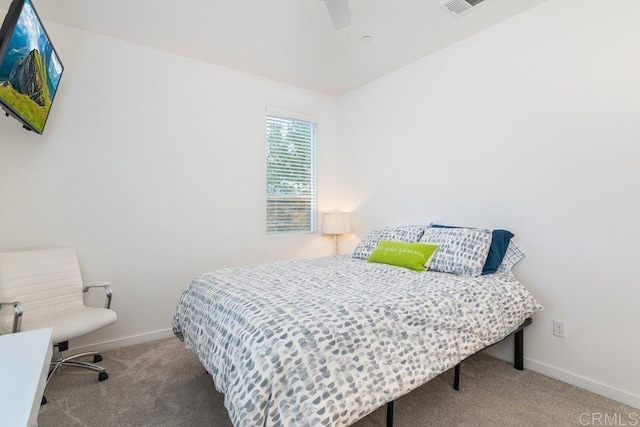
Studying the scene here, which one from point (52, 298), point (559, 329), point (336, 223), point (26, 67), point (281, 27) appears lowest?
point (559, 329)

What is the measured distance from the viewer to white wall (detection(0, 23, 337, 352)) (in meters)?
2.56

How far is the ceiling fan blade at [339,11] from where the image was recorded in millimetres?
1895

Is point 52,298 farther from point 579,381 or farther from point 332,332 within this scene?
point 579,381

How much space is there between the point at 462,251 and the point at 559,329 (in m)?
0.87

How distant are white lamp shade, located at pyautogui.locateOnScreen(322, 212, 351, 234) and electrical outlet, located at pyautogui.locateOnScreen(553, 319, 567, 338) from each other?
90.4 inches

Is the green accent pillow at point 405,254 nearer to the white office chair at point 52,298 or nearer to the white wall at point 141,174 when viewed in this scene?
the white wall at point 141,174

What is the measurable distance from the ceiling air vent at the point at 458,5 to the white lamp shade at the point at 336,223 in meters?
2.38

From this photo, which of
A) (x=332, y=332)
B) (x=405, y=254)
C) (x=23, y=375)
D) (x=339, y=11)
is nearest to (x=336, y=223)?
(x=405, y=254)

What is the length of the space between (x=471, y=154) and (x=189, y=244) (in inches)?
114

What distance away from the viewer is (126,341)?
9.39 ft

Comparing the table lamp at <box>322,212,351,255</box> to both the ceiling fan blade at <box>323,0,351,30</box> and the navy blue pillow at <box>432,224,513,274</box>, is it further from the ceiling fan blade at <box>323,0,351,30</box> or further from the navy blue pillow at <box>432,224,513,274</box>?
the ceiling fan blade at <box>323,0,351,30</box>

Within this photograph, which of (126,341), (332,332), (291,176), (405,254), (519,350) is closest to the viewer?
(332,332)
